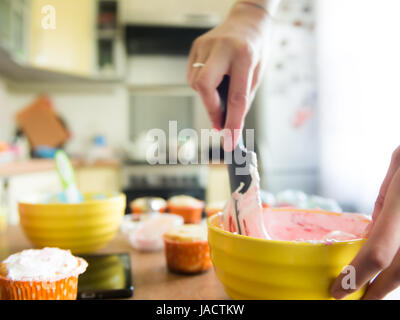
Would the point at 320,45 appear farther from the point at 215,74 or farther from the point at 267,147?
the point at 215,74

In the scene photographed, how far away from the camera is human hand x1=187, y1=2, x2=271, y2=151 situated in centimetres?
48

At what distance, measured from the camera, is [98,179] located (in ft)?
8.16

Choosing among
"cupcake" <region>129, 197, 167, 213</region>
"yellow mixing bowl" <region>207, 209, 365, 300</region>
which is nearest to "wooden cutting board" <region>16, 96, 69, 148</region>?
"cupcake" <region>129, 197, 167, 213</region>

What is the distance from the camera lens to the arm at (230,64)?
0.48 metres

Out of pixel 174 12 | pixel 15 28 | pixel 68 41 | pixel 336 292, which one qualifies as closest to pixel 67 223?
pixel 336 292

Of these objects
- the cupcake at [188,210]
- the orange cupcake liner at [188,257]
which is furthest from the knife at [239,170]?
the cupcake at [188,210]

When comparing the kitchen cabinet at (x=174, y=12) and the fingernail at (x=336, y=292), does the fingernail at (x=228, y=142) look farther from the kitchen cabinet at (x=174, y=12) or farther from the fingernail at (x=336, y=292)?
the kitchen cabinet at (x=174, y=12)

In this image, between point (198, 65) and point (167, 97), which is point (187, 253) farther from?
point (167, 97)

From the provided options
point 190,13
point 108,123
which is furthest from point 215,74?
point 108,123

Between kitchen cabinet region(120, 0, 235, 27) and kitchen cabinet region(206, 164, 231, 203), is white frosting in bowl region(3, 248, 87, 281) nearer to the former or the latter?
kitchen cabinet region(206, 164, 231, 203)

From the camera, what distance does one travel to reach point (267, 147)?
2.52m

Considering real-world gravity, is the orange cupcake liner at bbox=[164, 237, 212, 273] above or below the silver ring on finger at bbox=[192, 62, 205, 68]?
below

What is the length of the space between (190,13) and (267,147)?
3.75 feet

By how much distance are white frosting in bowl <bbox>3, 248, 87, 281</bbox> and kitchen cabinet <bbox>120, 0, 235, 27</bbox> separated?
2391 mm
